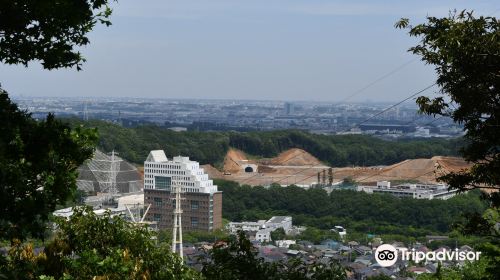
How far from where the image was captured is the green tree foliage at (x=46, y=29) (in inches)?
145

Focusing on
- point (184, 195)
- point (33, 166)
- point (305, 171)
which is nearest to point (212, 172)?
point (305, 171)

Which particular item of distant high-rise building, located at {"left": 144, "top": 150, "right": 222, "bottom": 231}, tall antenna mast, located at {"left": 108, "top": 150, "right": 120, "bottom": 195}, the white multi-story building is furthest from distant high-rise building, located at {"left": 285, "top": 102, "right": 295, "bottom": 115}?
distant high-rise building, located at {"left": 144, "top": 150, "right": 222, "bottom": 231}

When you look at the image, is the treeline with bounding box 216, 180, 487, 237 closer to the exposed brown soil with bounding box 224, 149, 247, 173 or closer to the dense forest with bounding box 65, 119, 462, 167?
the exposed brown soil with bounding box 224, 149, 247, 173

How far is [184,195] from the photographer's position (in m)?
33.8

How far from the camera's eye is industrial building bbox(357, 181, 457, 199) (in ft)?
121

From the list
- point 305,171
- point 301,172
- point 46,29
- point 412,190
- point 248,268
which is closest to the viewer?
point 46,29

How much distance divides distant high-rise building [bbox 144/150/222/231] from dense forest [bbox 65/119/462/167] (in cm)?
964

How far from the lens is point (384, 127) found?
105m

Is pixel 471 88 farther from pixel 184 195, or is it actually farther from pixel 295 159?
pixel 295 159

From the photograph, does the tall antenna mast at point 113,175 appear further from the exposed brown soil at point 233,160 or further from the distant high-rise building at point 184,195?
the exposed brown soil at point 233,160

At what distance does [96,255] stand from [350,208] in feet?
98.2

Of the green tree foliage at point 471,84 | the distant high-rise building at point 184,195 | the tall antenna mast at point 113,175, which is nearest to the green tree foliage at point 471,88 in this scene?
the green tree foliage at point 471,84

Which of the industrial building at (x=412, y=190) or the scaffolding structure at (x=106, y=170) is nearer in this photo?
the industrial building at (x=412, y=190)

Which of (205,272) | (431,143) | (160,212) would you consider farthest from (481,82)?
(431,143)
